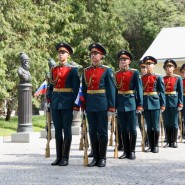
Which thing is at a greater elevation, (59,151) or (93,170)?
(59,151)

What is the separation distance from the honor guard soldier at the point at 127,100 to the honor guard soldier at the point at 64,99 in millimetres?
1487

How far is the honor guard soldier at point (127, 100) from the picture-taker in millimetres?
11828

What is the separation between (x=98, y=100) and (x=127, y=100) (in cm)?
144

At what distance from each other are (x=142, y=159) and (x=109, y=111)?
1.61m

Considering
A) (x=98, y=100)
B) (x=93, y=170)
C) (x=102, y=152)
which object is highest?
(x=98, y=100)

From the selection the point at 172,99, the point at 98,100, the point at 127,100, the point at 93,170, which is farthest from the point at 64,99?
the point at 172,99

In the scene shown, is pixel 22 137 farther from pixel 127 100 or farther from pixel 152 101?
pixel 127 100

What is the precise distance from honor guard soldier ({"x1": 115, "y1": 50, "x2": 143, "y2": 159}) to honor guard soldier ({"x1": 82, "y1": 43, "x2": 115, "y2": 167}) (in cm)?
126

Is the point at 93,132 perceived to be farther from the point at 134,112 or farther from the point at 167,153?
the point at 167,153

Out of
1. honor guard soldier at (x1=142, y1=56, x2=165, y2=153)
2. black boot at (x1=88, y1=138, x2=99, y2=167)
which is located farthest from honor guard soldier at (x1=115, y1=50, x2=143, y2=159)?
honor guard soldier at (x1=142, y1=56, x2=165, y2=153)

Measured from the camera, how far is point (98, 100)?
10.5 metres

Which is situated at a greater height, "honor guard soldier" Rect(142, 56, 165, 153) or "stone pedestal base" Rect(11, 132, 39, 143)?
"honor guard soldier" Rect(142, 56, 165, 153)

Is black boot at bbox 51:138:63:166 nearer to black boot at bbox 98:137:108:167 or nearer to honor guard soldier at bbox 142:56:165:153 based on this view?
black boot at bbox 98:137:108:167

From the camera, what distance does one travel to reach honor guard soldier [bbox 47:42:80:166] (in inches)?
418
